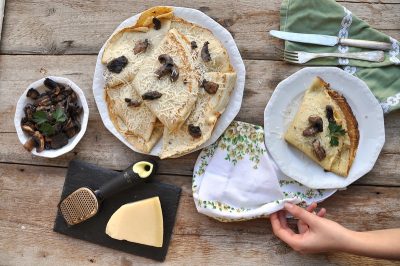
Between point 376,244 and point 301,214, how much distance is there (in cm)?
29

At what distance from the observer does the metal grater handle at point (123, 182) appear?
192cm

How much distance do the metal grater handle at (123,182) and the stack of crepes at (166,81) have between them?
0.30 feet

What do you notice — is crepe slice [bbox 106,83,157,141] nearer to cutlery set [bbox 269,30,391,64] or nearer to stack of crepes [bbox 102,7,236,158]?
stack of crepes [bbox 102,7,236,158]

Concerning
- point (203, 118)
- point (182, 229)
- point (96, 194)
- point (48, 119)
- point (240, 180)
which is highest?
point (203, 118)

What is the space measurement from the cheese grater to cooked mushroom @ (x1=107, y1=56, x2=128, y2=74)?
0.39 metres

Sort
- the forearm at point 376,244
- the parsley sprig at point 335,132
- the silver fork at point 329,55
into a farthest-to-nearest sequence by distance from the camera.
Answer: the silver fork at point 329,55 < the parsley sprig at point 335,132 < the forearm at point 376,244

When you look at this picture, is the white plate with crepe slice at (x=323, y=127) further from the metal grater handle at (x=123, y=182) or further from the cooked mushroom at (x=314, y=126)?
the metal grater handle at (x=123, y=182)

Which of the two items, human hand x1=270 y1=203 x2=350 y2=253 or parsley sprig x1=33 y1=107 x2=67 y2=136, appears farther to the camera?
parsley sprig x1=33 y1=107 x2=67 y2=136

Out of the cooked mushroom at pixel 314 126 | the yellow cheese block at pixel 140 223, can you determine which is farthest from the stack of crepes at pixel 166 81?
the cooked mushroom at pixel 314 126

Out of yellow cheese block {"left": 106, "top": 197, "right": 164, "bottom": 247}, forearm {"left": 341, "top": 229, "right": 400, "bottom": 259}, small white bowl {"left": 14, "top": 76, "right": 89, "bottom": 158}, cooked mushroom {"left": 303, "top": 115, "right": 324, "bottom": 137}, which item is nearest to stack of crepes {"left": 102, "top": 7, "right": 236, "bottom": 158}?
small white bowl {"left": 14, "top": 76, "right": 89, "bottom": 158}

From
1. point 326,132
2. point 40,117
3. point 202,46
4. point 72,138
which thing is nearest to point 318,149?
point 326,132

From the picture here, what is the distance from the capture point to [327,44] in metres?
1.95

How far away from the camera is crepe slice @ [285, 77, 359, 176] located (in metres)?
1.86

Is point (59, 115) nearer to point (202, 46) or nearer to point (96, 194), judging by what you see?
point (96, 194)
